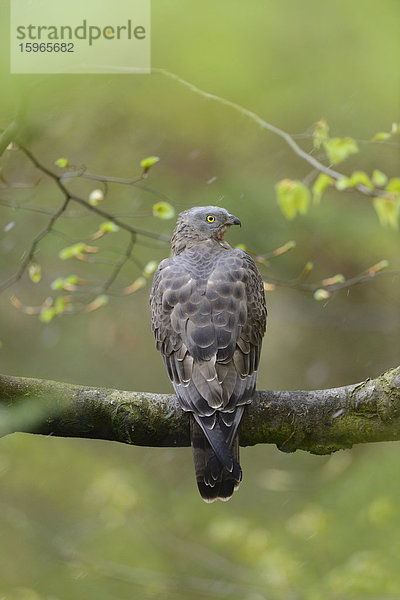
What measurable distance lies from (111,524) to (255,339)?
12.0 feet

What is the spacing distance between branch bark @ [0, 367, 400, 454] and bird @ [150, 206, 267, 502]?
0.32 feet

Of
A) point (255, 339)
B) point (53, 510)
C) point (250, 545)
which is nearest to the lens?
point (255, 339)

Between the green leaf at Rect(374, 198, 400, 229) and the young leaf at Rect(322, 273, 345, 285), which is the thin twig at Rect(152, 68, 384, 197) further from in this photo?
A: the young leaf at Rect(322, 273, 345, 285)

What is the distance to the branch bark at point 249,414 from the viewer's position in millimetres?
2838

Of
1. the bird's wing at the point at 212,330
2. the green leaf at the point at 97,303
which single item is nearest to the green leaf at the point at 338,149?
the bird's wing at the point at 212,330

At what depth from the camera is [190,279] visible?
3504 mm

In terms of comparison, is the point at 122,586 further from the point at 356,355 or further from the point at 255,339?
the point at 255,339

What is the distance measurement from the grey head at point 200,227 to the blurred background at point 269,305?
6.09ft

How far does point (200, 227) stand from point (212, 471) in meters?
1.57

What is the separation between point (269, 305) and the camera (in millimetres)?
8414

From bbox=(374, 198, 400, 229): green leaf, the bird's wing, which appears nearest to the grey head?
the bird's wing

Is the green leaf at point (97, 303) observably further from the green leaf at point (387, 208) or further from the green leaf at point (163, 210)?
the green leaf at point (387, 208)

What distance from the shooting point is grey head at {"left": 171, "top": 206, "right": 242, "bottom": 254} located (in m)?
4.09

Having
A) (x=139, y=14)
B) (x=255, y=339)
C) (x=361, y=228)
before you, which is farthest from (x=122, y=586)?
(x=139, y=14)
